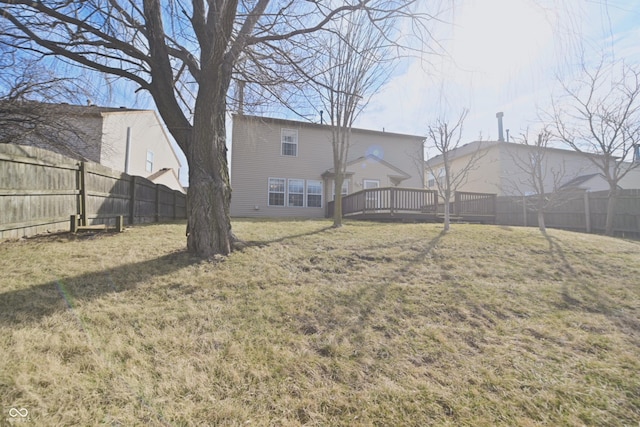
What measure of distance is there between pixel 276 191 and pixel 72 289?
474 inches

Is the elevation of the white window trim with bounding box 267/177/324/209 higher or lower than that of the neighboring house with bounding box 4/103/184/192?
lower

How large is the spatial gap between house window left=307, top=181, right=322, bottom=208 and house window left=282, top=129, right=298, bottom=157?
1.93 m

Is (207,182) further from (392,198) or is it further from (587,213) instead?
(587,213)

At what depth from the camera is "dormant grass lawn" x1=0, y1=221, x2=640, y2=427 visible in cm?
200

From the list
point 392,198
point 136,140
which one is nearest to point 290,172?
point 392,198

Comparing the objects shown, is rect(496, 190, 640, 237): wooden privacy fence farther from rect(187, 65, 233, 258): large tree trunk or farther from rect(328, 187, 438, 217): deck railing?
rect(187, 65, 233, 258): large tree trunk

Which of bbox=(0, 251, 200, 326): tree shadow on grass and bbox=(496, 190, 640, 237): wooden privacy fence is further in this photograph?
bbox=(496, 190, 640, 237): wooden privacy fence

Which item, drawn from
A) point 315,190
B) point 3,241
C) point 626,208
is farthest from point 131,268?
point 626,208

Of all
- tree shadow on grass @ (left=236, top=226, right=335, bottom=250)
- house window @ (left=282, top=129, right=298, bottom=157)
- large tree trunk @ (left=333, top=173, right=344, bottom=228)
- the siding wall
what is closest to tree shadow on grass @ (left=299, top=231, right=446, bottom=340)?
tree shadow on grass @ (left=236, top=226, right=335, bottom=250)

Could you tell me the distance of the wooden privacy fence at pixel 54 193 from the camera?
193 inches

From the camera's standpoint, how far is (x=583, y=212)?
42.7ft

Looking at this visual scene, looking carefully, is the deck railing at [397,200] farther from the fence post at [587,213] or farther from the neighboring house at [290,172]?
the fence post at [587,213]

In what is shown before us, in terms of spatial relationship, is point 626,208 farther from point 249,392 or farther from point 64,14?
point 64,14

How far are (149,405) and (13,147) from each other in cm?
574
